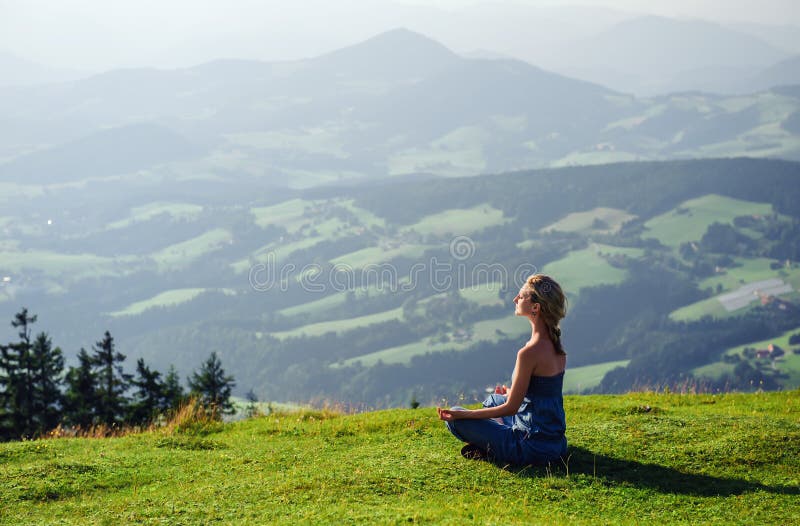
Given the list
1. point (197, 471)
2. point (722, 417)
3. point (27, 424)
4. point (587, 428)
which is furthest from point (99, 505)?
point (27, 424)

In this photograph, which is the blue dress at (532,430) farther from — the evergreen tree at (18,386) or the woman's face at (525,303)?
the evergreen tree at (18,386)

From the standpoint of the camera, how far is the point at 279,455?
11984 mm

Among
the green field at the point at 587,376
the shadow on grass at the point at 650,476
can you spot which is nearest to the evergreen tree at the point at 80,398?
the shadow on grass at the point at 650,476

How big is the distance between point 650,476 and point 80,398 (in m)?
37.3

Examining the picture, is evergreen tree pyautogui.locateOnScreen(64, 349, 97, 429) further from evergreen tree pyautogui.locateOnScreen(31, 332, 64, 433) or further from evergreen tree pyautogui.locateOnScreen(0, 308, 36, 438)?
evergreen tree pyautogui.locateOnScreen(0, 308, 36, 438)

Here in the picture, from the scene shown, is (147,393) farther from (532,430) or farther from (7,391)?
(532,430)

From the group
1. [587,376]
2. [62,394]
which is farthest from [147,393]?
[587,376]

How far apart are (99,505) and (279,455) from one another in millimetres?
3062

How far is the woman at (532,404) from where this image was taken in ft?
32.6

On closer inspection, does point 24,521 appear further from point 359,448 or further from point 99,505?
point 359,448

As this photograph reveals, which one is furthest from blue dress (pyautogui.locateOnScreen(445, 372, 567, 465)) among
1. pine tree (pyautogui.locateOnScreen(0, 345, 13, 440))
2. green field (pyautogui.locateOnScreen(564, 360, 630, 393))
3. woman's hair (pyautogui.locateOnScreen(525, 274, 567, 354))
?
green field (pyautogui.locateOnScreen(564, 360, 630, 393))

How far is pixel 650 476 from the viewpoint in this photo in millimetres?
10266

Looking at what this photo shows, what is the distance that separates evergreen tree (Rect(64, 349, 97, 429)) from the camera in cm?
3881

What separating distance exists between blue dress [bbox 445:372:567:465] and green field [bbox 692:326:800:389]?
531ft
